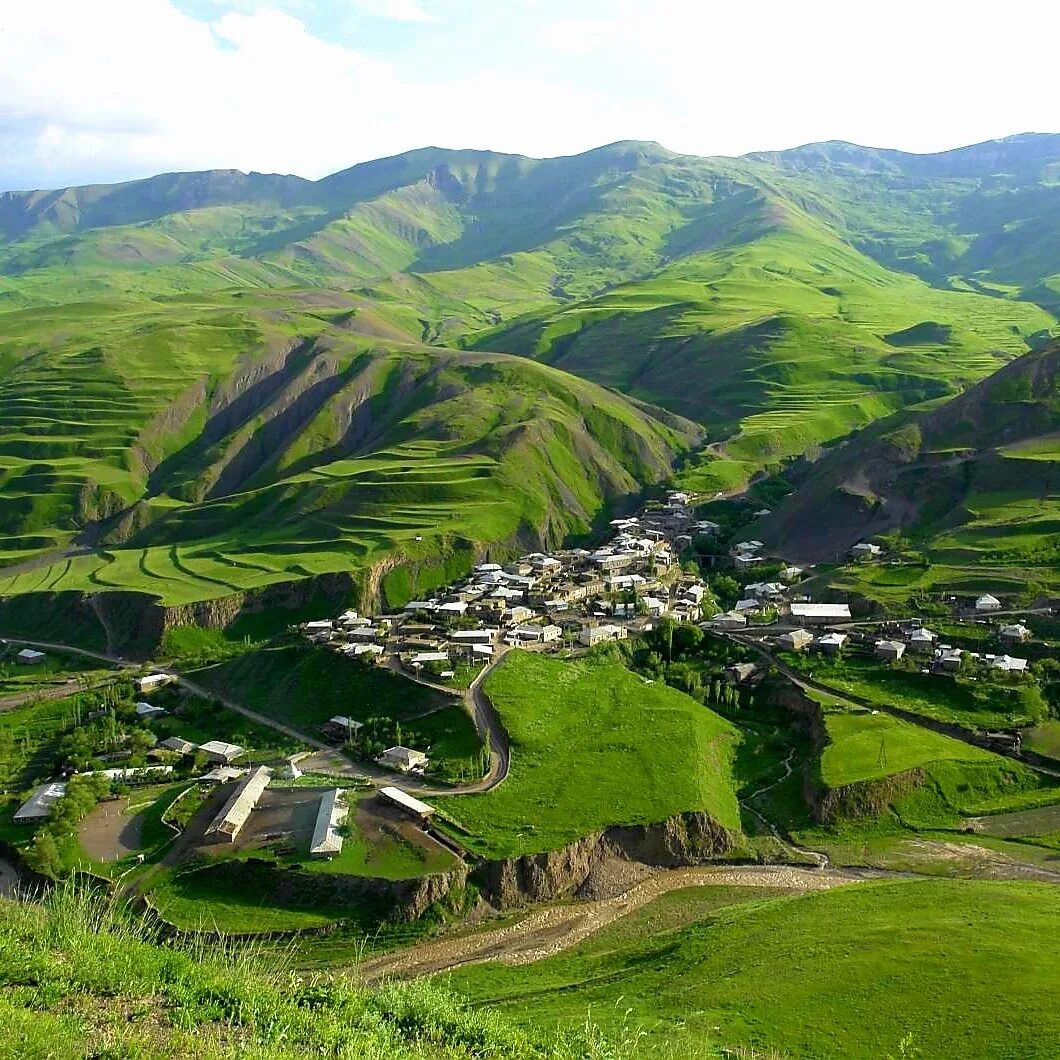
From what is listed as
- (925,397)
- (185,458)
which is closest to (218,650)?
(185,458)

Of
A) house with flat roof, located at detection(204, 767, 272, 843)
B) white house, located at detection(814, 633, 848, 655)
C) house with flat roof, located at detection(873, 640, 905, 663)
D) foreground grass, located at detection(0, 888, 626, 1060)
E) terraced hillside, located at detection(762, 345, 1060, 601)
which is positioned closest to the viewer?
foreground grass, located at detection(0, 888, 626, 1060)

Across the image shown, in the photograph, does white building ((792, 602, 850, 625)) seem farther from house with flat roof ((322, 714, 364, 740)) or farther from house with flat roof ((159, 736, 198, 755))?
house with flat roof ((159, 736, 198, 755))

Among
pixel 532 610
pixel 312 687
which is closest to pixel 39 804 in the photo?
pixel 312 687

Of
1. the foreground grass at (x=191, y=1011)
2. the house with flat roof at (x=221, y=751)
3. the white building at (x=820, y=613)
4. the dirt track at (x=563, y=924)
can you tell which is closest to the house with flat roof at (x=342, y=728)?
the house with flat roof at (x=221, y=751)

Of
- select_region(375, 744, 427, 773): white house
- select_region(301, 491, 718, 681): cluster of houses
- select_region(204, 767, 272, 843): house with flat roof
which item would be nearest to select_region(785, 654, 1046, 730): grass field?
select_region(301, 491, 718, 681): cluster of houses

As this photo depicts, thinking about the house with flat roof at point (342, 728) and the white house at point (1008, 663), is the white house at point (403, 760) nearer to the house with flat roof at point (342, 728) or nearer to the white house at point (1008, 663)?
the house with flat roof at point (342, 728)

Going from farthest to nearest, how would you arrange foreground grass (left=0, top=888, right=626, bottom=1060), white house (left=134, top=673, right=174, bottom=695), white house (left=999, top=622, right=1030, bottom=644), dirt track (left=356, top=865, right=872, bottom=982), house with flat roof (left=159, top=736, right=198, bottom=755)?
white house (left=134, top=673, right=174, bottom=695), white house (left=999, top=622, right=1030, bottom=644), house with flat roof (left=159, top=736, right=198, bottom=755), dirt track (left=356, top=865, right=872, bottom=982), foreground grass (left=0, top=888, right=626, bottom=1060)

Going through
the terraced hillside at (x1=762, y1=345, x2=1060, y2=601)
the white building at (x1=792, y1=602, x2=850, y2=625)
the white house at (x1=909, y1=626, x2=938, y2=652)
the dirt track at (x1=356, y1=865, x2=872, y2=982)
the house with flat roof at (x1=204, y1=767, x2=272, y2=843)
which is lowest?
the dirt track at (x1=356, y1=865, x2=872, y2=982)
